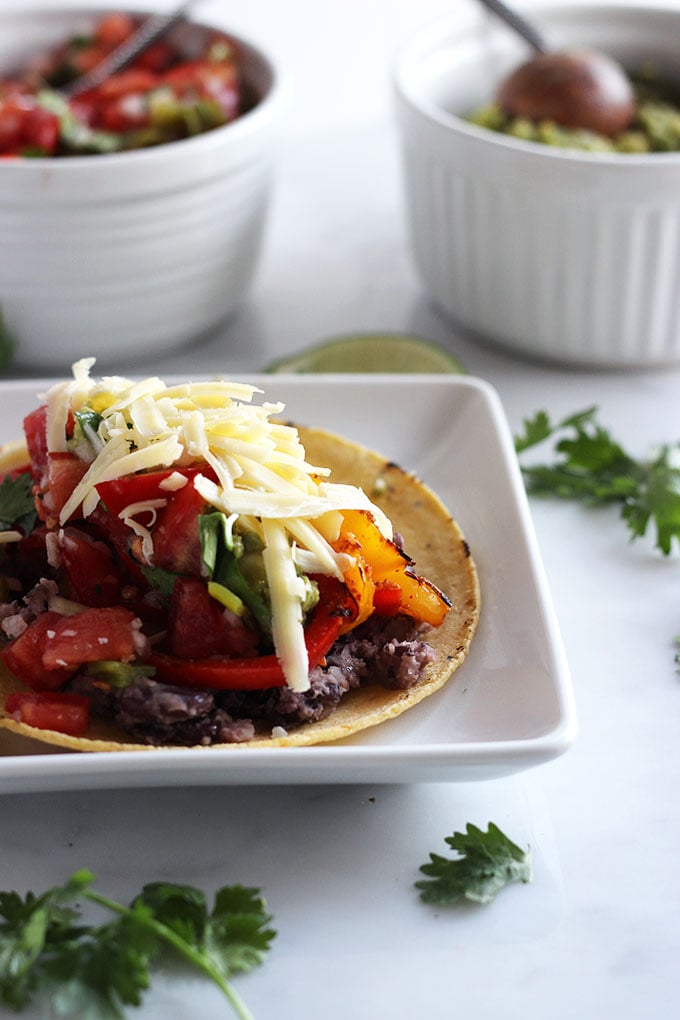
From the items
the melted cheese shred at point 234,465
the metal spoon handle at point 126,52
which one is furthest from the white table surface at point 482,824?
Result: the metal spoon handle at point 126,52

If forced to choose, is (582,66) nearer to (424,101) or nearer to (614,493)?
(424,101)

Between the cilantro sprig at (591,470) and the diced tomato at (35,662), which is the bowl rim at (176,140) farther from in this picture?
the diced tomato at (35,662)

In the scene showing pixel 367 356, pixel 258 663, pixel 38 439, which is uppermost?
pixel 38 439

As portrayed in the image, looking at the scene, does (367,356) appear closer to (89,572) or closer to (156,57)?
(156,57)

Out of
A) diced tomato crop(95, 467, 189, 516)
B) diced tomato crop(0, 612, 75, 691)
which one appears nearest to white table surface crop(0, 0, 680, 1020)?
diced tomato crop(0, 612, 75, 691)

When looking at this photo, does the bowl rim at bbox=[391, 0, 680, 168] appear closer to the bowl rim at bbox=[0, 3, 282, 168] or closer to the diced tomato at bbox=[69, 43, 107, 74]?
the bowl rim at bbox=[0, 3, 282, 168]

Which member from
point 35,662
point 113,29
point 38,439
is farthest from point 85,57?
point 35,662
